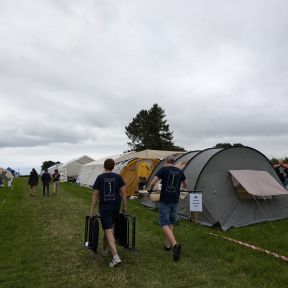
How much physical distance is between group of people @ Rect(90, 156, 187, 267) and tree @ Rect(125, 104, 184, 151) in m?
60.7

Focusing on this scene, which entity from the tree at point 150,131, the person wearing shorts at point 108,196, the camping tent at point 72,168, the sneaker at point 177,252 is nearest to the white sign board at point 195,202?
the sneaker at point 177,252

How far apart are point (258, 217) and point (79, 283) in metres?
7.20

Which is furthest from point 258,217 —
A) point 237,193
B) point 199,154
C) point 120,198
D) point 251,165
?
point 120,198

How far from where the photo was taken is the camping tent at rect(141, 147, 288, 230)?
11.2m

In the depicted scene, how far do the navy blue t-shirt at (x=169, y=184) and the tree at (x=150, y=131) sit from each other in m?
60.6

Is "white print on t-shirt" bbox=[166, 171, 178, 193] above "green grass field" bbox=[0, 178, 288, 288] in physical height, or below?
above

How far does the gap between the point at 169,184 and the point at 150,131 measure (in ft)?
213

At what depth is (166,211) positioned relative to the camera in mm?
7504

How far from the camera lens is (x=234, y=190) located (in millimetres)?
11555

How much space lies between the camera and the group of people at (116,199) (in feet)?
22.6

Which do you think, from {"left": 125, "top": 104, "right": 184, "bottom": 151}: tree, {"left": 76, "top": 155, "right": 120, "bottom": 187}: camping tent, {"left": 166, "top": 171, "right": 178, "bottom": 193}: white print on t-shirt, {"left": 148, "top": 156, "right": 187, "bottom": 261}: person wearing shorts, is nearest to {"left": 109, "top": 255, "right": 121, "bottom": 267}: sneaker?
{"left": 148, "top": 156, "right": 187, "bottom": 261}: person wearing shorts

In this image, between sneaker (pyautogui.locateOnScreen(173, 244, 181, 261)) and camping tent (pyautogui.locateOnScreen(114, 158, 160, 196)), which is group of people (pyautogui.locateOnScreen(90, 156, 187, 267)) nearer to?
sneaker (pyautogui.locateOnScreen(173, 244, 181, 261))

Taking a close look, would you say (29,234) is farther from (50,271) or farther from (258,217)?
(258,217)

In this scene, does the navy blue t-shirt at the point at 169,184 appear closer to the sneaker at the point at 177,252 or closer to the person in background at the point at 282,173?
the sneaker at the point at 177,252
